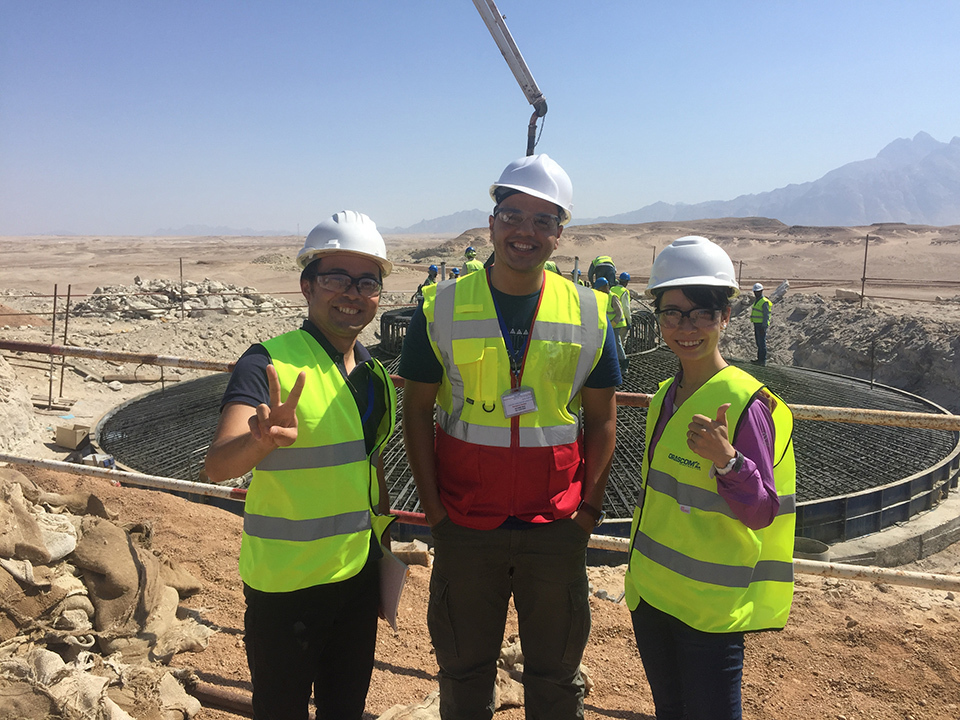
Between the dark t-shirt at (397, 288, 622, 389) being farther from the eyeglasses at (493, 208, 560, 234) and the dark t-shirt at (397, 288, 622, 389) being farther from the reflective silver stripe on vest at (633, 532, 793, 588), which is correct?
the reflective silver stripe on vest at (633, 532, 793, 588)

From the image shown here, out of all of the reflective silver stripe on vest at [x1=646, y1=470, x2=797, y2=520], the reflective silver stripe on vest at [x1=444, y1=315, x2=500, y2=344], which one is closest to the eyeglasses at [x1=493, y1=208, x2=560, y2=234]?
the reflective silver stripe on vest at [x1=444, y1=315, x2=500, y2=344]

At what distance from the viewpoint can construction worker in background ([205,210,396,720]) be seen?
1886 mm

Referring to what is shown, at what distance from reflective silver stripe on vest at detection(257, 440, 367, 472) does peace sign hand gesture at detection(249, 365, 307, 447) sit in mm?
174

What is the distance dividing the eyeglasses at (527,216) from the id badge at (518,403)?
1.80 feet

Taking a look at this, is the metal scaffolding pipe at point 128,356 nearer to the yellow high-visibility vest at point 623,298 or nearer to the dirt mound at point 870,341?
the yellow high-visibility vest at point 623,298

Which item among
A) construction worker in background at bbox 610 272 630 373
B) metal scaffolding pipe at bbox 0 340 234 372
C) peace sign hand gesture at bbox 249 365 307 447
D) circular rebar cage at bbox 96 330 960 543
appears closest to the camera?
peace sign hand gesture at bbox 249 365 307 447

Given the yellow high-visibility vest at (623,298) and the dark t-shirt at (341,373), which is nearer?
the dark t-shirt at (341,373)

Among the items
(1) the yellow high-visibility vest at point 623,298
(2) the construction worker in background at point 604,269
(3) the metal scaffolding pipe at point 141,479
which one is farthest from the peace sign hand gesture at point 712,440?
(2) the construction worker in background at point 604,269

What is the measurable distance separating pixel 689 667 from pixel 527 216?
150 cm

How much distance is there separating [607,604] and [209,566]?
95.9 inches

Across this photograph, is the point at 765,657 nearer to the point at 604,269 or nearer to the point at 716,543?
the point at 716,543

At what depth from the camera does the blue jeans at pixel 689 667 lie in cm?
191

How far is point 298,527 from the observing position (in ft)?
6.43

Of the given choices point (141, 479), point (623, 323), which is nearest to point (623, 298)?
point (623, 323)
